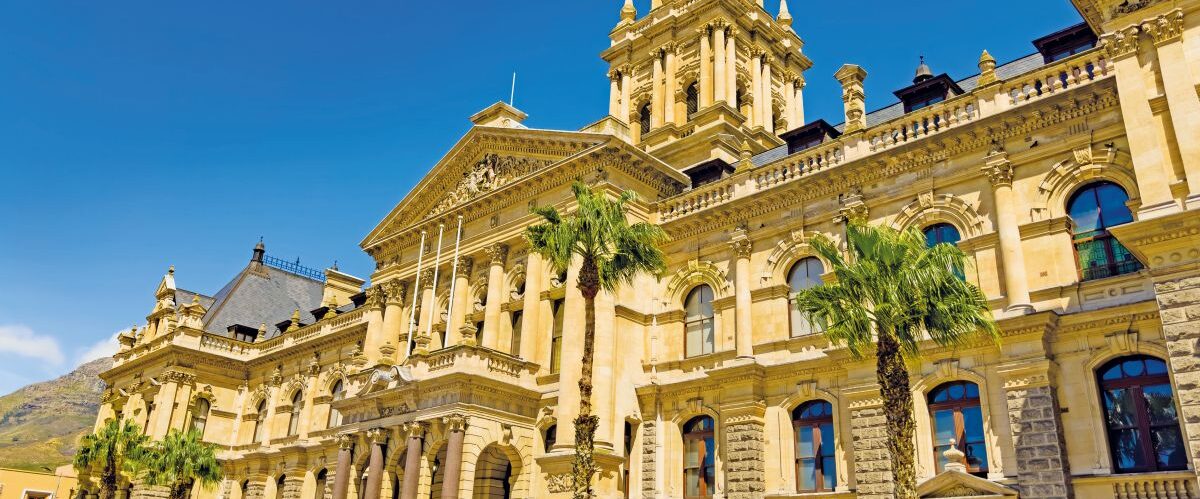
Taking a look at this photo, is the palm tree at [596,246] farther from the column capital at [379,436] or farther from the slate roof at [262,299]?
the slate roof at [262,299]

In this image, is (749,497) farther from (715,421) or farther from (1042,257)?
(1042,257)

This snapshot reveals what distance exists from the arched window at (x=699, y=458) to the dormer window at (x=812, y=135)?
31.4 feet

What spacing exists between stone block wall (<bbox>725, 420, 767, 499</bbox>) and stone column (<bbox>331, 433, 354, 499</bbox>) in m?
13.8

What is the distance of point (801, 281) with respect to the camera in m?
24.8

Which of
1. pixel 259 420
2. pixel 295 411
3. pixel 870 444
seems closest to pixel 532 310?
pixel 870 444

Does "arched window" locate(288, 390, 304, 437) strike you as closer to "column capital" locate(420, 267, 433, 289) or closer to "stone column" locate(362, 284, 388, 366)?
"stone column" locate(362, 284, 388, 366)

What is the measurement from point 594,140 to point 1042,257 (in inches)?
559

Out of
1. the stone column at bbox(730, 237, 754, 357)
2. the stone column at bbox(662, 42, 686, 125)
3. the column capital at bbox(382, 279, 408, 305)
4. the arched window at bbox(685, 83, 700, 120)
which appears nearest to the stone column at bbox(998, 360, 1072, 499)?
the stone column at bbox(730, 237, 754, 357)

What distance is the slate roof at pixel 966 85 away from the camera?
2469cm

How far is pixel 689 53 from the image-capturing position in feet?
139

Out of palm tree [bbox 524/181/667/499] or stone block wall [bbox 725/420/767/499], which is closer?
palm tree [bbox 524/181/667/499]

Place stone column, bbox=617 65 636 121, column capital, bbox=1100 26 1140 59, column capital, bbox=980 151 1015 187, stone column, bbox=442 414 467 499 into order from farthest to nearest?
stone column, bbox=617 65 636 121, stone column, bbox=442 414 467 499, column capital, bbox=980 151 1015 187, column capital, bbox=1100 26 1140 59

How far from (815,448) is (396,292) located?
61.9 feet

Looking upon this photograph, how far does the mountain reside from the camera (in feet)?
380
